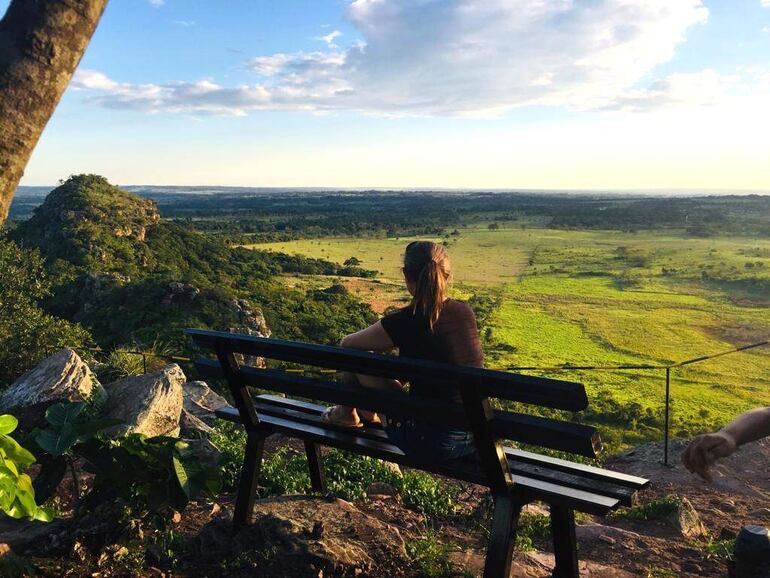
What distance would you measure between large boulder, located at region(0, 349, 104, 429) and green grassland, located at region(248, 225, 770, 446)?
482 cm

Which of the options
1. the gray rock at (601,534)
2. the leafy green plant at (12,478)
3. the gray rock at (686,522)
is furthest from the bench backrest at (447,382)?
the gray rock at (686,522)

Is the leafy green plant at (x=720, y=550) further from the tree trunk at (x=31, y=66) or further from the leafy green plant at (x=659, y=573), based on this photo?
the tree trunk at (x=31, y=66)

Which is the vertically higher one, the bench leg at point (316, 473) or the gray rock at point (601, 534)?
the bench leg at point (316, 473)

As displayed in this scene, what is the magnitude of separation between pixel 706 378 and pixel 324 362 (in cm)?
2783

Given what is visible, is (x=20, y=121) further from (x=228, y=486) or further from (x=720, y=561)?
(x=720, y=561)

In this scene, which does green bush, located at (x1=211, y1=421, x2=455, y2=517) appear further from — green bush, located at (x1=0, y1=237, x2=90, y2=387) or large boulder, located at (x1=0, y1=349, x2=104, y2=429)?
green bush, located at (x1=0, y1=237, x2=90, y2=387)

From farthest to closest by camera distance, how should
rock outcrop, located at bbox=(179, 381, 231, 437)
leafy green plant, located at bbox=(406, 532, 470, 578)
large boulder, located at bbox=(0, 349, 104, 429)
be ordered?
1. rock outcrop, located at bbox=(179, 381, 231, 437)
2. large boulder, located at bbox=(0, 349, 104, 429)
3. leafy green plant, located at bbox=(406, 532, 470, 578)

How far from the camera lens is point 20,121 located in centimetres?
241

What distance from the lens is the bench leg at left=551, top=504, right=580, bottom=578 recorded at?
9.59ft

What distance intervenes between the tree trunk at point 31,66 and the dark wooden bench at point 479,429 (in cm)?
132

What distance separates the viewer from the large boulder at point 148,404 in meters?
5.51

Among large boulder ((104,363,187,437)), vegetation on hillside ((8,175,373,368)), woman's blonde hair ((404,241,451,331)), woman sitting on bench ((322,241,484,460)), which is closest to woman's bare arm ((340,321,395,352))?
woman sitting on bench ((322,241,484,460))

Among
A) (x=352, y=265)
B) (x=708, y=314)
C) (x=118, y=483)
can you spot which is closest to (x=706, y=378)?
(x=708, y=314)

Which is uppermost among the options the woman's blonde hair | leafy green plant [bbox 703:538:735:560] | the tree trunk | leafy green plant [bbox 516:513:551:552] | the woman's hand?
the tree trunk
